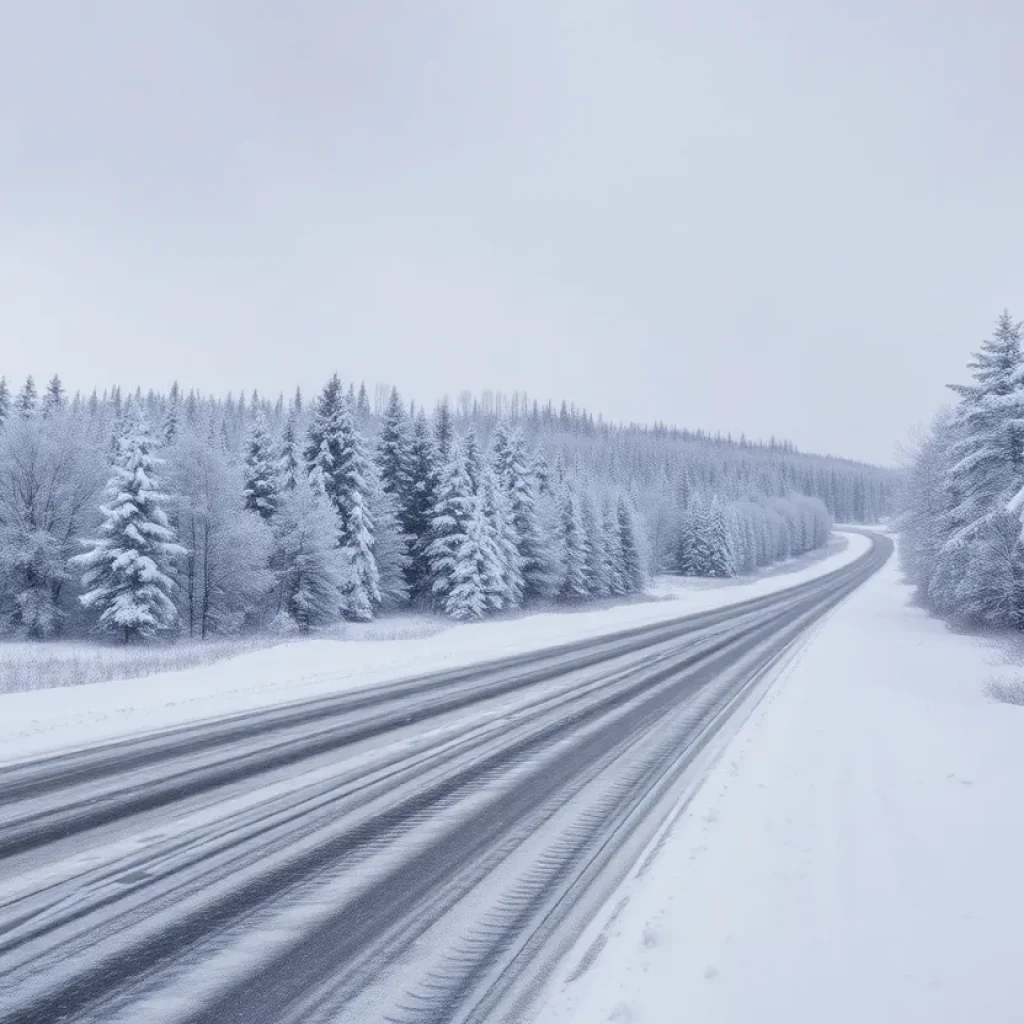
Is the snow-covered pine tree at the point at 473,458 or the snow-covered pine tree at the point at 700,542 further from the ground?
the snow-covered pine tree at the point at 473,458

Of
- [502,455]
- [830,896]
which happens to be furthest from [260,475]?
[830,896]

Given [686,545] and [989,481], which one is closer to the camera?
[989,481]

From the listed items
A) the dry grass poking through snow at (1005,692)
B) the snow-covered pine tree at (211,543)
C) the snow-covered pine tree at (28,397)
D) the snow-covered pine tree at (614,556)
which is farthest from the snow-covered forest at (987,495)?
the snow-covered pine tree at (28,397)

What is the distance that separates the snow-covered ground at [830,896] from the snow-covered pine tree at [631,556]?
159ft

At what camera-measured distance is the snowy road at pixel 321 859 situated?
416cm

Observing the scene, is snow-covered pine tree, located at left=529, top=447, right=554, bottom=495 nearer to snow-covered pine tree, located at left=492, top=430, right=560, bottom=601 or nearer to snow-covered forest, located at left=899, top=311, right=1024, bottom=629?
snow-covered pine tree, located at left=492, top=430, right=560, bottom=601

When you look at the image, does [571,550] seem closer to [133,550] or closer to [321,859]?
[133,550]

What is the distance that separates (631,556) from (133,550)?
130ft

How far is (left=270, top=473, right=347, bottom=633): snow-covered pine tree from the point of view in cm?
3541

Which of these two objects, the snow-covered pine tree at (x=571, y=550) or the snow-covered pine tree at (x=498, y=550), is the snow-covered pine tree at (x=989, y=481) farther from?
the snow-covered pine tree at (x=571, y=550)

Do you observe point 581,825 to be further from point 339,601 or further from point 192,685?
point 339,601

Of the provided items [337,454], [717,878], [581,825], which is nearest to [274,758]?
[581,825]

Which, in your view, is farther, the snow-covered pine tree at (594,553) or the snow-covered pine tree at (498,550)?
the snow-covered pine tree at (594,553)

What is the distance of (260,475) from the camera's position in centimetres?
3881
